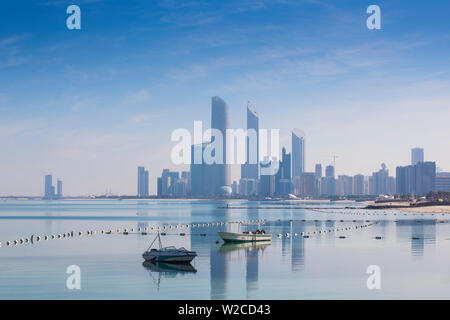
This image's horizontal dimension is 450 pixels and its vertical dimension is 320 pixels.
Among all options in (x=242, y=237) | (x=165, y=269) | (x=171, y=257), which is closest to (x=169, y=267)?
(x=165, y=269)

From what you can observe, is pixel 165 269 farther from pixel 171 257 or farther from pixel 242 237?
pixel 242 237

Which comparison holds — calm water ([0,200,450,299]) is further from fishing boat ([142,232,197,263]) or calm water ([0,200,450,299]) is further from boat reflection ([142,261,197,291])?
fishing boat ([142,232,197,263])

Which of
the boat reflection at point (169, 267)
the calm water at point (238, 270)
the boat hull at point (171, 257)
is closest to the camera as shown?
the calm water at point (238, 270)

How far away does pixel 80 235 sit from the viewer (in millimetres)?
119562

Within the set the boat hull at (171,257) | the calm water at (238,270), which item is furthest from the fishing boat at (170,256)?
the calm water at (238,270)

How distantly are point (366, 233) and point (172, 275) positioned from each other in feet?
230

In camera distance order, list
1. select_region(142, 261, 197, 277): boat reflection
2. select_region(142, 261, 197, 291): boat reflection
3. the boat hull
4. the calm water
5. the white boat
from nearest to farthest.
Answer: the calm water → select_region(142, 261, 197, 291): boat reflection → select_region(142, 261, 197, 277): boat reflection → the boat hull → the white boat

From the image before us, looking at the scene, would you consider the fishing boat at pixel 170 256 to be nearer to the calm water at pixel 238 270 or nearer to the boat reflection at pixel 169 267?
the boat reflection at pixel 169 267

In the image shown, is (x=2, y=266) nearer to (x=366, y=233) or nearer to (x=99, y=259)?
(x=99, y=259)

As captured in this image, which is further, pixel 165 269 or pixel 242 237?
pixel 242 237

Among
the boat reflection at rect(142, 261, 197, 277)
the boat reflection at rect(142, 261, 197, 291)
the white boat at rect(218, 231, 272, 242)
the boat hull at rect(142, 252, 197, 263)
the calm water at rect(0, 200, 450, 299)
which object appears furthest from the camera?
the white boat at rect(218, 231, 272, 242)

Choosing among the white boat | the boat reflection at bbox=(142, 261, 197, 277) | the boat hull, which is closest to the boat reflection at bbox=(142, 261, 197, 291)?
the boat reflection at bbox=(142, 261, 197, 277)

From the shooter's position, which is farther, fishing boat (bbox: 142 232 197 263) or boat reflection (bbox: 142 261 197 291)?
fishing boat (bbox: 142 232 197 263)
